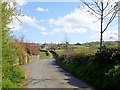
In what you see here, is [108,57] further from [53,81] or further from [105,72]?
[53,81]

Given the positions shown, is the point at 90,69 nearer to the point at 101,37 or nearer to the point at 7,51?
the point at 101,37

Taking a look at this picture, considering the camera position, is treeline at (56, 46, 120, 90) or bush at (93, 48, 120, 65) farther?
bush at (93, 48, 120, 65)

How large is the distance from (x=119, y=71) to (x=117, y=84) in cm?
151

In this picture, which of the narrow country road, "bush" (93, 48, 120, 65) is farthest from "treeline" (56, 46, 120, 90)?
the narrow country road

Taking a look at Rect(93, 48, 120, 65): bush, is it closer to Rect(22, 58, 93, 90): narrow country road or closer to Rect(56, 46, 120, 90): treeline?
Rect(56, 46, 120, 90): treeline

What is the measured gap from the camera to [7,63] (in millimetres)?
16625

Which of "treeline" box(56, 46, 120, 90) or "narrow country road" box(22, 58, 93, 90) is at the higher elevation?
"treeline" box(56, 46, 120, 90)

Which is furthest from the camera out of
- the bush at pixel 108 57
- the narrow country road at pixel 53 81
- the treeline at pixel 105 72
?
the bush at pixel 108 57

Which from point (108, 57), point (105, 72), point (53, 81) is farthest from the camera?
point (53, 81)

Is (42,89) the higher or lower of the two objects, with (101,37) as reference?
lower

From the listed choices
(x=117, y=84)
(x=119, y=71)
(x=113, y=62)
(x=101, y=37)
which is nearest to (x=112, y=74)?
(x=119, y=71)

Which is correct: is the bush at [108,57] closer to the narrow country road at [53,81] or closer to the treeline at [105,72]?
the treeline at [105,72]

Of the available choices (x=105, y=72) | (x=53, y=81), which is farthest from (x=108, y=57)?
(x=53, y=81)

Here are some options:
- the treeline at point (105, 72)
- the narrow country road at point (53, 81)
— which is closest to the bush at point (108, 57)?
the treeline at point (105, 72)
